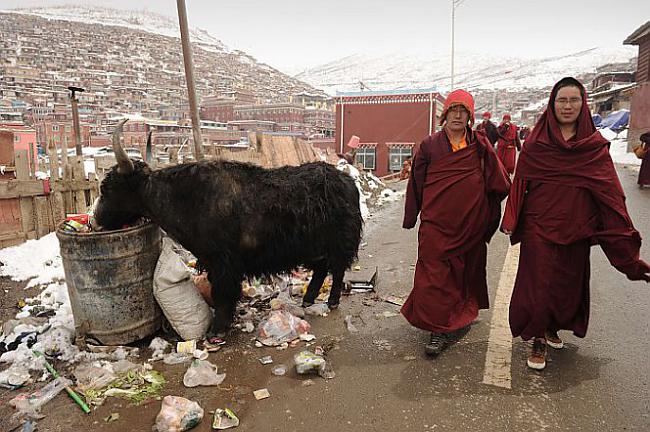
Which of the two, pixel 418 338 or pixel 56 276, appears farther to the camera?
pixel 56 276

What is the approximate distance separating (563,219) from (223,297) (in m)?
2.45

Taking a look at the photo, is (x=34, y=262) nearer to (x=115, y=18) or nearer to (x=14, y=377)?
(x=14, y=377)

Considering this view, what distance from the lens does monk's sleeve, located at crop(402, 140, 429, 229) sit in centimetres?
323

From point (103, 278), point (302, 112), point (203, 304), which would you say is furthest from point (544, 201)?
point (302, 112)

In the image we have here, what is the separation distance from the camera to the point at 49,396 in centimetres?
261

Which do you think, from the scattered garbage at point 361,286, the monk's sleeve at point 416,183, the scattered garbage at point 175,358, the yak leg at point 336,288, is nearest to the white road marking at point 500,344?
the monk's sleeve at point 416,183

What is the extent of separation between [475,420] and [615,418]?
2.41 ft

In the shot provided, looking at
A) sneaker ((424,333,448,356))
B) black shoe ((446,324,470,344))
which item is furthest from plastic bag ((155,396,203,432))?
black shoe ((446,324,470,344))

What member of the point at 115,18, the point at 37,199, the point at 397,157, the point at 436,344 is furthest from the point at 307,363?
the point at 115,18

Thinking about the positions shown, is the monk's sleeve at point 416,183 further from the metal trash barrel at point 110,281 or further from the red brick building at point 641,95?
the red brick building at point 641,95

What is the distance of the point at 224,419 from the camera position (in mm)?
2398

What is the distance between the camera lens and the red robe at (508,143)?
1174 centimetres

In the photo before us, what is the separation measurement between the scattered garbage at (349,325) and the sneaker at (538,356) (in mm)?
1273

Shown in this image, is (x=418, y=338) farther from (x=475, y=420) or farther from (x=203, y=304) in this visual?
(x=203, y=304)
